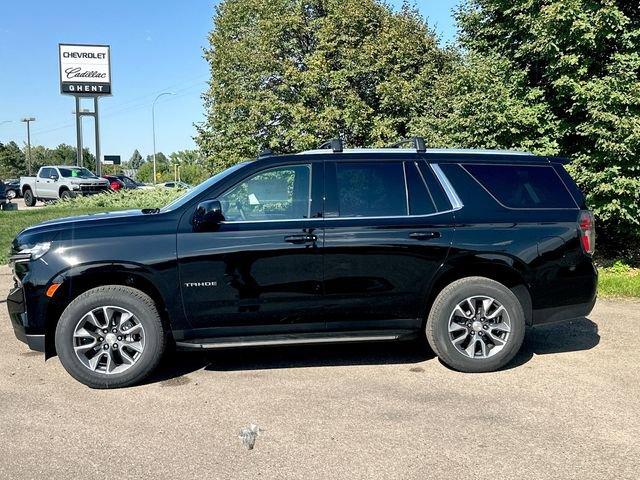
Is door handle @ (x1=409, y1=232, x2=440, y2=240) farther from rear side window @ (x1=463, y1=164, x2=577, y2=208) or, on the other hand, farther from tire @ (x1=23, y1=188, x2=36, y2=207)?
tire @ (x1=23, y1=188, x2=36, y2=207)

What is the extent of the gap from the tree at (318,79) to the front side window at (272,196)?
12.6 metres

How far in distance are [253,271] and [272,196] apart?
0.68 meters

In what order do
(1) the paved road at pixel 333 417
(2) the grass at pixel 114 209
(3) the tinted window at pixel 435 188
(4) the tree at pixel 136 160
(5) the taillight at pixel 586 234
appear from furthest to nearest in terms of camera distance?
1. (4) the tree at pixel 136 160
2. (2) the grass at pixel 114 209
3. (5) the taillight at pixel 586 234
4. (3) the tinted window at pixel 435 188
5. (1) the paved road at pixel 333 417

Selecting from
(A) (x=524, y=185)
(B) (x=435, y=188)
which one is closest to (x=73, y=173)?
(B) (x=435, y=188)

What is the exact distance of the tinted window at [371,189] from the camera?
4926 millimetres

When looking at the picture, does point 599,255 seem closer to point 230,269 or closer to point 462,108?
point 462,108

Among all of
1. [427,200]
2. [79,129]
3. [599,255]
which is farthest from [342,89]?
[79,129]

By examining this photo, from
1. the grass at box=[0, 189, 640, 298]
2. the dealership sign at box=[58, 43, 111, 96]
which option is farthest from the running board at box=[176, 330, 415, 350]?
the dealership sign at box=[58, 43, 111, 96]

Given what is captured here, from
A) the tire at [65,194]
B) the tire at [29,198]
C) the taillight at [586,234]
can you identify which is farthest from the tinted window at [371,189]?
the tire at [29,198]

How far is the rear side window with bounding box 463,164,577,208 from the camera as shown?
5.17m

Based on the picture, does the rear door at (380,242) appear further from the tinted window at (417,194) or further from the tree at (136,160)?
the tree at (136,160)

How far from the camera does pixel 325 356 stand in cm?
547

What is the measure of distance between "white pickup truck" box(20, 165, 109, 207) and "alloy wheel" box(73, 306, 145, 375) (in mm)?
23852

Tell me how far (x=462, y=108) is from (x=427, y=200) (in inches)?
240
